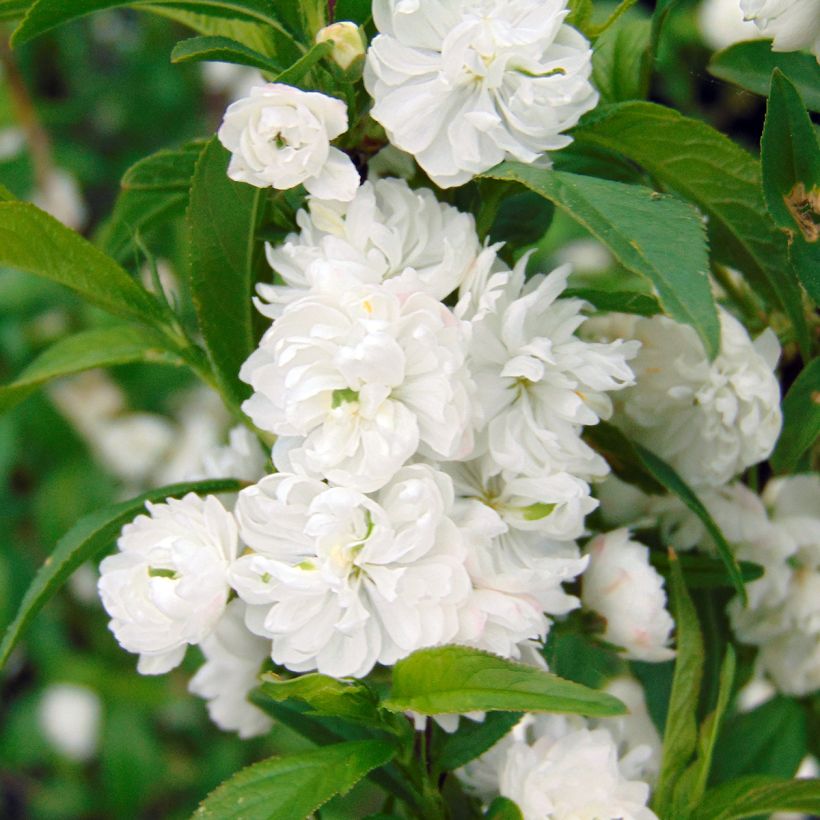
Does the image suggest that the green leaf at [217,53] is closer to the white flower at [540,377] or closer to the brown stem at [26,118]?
the white flower at [540,377]

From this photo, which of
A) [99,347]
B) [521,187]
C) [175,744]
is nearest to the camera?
[521,187]

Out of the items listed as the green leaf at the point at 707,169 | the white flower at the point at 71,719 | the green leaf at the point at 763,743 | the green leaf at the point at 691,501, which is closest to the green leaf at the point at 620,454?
the green leaf at the point at 691,501

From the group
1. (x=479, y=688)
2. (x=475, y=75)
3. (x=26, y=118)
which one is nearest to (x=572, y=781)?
(x=479, y=688)

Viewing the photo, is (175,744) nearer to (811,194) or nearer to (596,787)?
(596,787)

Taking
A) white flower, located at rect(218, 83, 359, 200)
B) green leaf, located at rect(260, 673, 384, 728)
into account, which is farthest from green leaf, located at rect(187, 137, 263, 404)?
green leaf, located at rect(260, 673, 384, 728)

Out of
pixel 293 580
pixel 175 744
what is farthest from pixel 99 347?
pixel 175 744

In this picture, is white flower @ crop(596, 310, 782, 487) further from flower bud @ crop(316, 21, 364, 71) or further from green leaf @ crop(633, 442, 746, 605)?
flower bud @ crop(316, 21, 364, 71)
